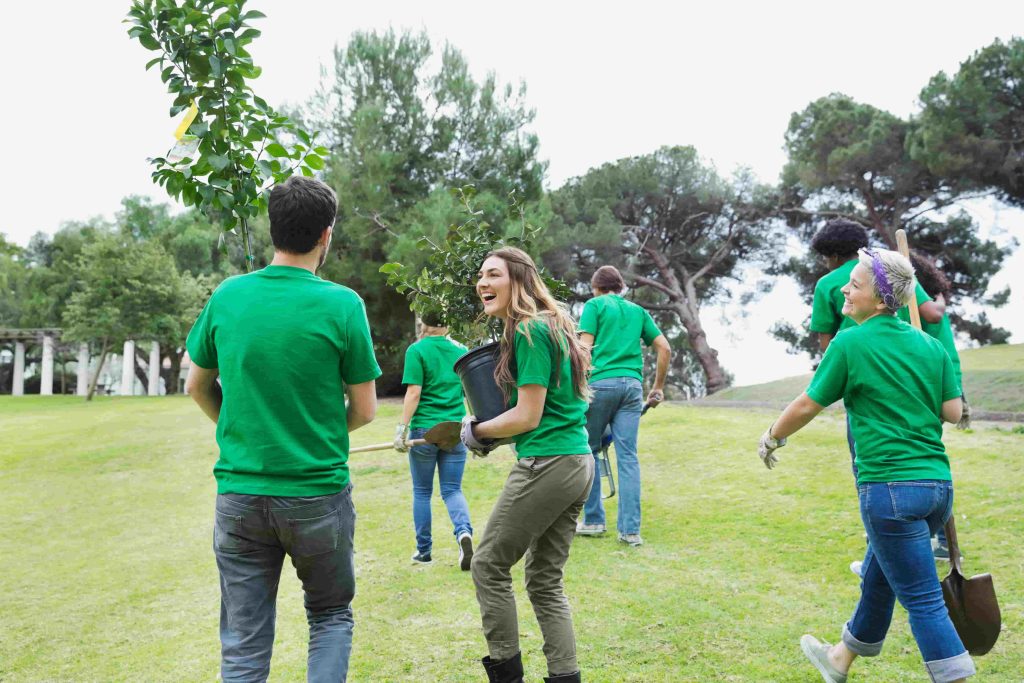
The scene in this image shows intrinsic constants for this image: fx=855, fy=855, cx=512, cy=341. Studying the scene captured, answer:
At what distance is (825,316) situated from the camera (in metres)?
4.76

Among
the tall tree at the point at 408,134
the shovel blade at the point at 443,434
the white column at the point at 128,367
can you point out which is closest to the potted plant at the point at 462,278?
the shovel blade at the point at 443,434

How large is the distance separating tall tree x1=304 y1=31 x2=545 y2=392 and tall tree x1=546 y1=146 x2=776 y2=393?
291 centimetres

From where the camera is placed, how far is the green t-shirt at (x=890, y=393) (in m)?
3.07

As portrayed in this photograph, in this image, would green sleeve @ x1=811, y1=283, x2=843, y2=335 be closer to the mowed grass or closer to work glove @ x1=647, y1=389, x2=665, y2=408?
the mowed grass

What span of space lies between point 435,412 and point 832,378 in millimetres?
3311

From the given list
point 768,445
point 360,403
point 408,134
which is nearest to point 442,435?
point 360,403

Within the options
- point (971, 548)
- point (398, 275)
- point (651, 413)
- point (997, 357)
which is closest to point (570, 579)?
point (398, 275)

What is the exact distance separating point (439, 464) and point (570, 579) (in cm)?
124

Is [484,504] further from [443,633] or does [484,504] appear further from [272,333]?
[272,333]

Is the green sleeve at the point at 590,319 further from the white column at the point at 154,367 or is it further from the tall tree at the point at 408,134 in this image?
the white column at the point at 154,367

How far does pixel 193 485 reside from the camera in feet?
40.6

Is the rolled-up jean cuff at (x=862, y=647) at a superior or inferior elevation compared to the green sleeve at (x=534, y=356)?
inferior

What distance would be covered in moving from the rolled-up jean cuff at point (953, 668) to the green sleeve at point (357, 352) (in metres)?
2.21

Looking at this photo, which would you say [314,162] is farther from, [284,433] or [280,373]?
[284,433]
